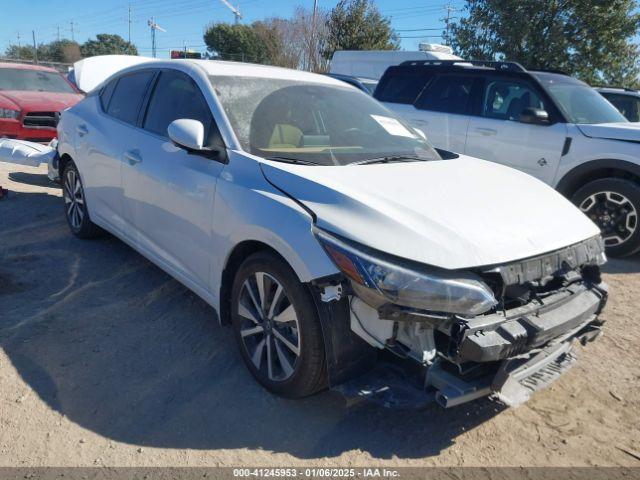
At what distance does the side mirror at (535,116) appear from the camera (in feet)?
19.4

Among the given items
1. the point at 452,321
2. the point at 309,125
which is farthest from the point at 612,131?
the point at 452,321

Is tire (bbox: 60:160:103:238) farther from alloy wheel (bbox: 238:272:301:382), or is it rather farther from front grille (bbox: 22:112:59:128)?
front grille (bbox: 22:112:59:128)

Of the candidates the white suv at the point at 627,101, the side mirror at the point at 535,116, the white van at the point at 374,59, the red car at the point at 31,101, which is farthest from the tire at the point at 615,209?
the red car at the point at 31,101

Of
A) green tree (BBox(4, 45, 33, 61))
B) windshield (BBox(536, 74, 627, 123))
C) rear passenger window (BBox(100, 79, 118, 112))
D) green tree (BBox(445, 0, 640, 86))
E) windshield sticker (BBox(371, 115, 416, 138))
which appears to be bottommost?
green tree (BBox(4, 45, 33, 61))

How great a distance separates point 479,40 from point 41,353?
18.2 meters

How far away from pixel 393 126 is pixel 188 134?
1586mm

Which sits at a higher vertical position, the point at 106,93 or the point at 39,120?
the point at 106,93

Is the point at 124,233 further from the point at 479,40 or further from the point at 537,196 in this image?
the point at 479,40

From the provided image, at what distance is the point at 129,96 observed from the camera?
4332 mm

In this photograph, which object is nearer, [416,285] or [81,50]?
[416,285]

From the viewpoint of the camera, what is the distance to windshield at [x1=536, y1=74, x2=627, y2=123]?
6.11 m

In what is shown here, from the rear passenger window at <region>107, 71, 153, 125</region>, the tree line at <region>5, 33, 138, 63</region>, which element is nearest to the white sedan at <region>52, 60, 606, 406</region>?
the rear passenger window at <region>107, 71, 153, 125</region>

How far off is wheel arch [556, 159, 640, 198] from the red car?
7.44 metres

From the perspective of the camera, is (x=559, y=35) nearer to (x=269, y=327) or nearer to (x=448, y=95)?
(x=448, y=95)
